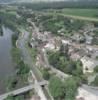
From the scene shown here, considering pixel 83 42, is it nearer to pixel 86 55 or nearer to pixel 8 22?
pixel 86 55

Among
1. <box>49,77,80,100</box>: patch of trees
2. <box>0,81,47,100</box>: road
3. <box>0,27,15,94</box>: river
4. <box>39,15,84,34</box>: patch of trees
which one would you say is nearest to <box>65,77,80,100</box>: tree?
<box>49,77,80,100</box>: patch of trees

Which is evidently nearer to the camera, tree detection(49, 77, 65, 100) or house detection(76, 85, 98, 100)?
house detection(76, 85, 98, 100)

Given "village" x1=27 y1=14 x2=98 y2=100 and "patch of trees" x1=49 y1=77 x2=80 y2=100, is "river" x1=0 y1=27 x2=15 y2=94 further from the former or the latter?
"patch of trees" x1=49 y1=77 x2=80 y2=100

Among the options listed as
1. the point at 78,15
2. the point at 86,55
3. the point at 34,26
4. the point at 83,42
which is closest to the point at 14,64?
the point at 86,55

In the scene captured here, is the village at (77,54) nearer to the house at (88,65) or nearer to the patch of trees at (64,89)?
the house at (88,65)

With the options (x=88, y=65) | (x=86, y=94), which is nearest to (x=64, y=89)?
(x=86, y=94)

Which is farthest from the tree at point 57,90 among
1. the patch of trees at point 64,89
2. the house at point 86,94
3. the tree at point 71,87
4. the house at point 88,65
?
the house at point 88,65

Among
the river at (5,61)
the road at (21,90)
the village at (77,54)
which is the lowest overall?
the river at (5,61)

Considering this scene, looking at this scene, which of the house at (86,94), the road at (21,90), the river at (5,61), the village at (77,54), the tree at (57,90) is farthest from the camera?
the river at (5,61)
